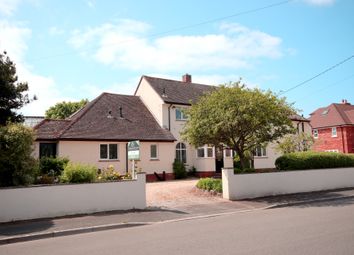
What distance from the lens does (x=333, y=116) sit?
46750 mm

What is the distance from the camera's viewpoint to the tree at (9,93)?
14961mm

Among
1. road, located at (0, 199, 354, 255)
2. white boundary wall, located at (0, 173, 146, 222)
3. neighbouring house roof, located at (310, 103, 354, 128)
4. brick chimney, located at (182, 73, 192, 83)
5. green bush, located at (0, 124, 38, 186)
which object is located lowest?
road, located at (0, 199, 354, 255)

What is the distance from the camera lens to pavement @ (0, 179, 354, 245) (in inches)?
389

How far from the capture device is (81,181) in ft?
42.4

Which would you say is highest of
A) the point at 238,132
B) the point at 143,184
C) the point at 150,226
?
the point at 238,132

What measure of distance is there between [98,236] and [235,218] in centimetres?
452

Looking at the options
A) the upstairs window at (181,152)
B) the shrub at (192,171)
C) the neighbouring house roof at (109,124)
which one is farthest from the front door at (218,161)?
the neighbouring house roof at (109,124)

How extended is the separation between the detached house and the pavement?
22.0 ft

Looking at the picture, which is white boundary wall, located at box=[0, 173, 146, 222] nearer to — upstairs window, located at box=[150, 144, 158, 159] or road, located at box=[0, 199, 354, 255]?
road, located at box=[0, 199, 354, 255]

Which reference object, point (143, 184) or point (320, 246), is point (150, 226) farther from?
point (320, 246)

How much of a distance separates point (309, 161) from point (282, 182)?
2692mm

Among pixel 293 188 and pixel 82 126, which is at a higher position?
pixel 82 126

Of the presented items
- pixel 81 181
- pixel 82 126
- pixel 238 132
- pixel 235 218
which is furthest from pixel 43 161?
pixel 235 218

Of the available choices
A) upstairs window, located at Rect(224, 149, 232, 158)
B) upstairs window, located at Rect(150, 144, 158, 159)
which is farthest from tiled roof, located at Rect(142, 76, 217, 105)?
upstairs window, located at Rect(224, 149, 232, 158)
